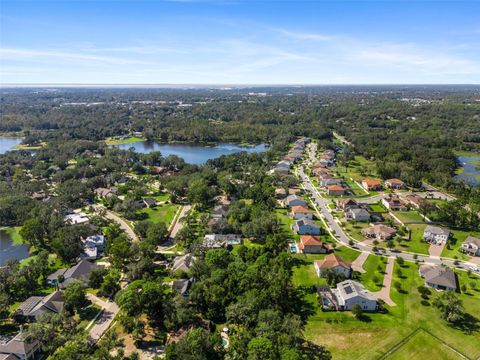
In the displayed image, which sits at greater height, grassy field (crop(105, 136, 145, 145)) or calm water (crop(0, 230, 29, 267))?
grassy field (crop(105, 136, 145, 145))

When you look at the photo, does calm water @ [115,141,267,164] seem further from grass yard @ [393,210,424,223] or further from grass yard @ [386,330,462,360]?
grass yard @ [386,330,462,360]

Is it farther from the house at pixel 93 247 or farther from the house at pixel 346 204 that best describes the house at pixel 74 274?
the house at pixel 346 204

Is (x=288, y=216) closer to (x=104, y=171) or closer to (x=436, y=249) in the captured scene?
(x=436, y=249)

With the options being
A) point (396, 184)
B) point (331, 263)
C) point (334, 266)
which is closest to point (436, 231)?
point (331, 263)

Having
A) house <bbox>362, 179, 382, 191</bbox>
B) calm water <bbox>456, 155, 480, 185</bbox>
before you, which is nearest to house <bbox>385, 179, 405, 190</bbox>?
house <bbox>362, 179, 382, 191</bbox>

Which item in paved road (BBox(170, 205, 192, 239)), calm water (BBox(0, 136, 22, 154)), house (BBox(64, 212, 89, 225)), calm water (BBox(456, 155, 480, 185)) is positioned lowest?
paved road (BBox(170, 205, 192, 239))

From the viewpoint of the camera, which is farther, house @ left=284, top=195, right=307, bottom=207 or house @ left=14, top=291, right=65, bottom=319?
house @ left=284, top=195, right=307, bottom=207

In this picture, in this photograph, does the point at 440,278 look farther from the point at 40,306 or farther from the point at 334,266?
the point at 40,306
